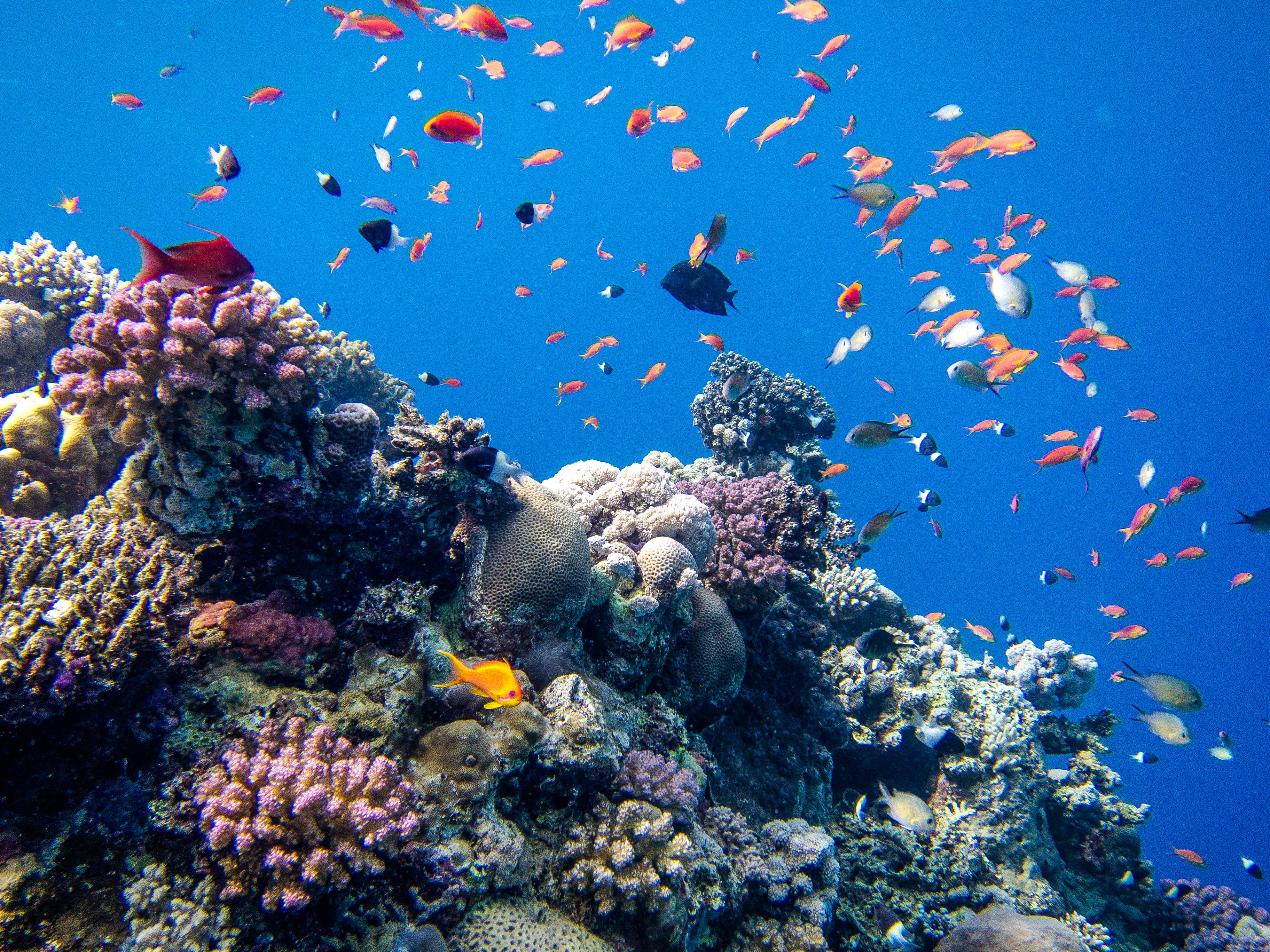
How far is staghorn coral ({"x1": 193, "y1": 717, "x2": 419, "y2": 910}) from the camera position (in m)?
2.11

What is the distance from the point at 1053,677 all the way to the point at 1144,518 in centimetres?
301

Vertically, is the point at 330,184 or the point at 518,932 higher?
the point at 330,184

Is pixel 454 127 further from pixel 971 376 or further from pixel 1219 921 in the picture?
pixel 1219 921

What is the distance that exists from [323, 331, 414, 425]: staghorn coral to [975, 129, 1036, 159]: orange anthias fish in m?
10.1

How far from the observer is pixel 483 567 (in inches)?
138

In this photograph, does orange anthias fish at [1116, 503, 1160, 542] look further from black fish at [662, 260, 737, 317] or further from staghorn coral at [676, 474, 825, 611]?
black fish at [662, 260, 737, 317]

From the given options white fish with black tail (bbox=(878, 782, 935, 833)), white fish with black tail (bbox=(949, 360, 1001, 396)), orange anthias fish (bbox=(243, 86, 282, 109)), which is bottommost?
white fish with black tail (bbox=(878, 782, 935, 833))

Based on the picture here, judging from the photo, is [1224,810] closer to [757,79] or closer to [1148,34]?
[1148,34]

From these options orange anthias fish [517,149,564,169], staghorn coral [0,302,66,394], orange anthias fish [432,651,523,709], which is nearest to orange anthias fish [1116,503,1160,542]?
orange anthias fish [432,651,523,709]

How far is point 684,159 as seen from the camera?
8406 millimetres

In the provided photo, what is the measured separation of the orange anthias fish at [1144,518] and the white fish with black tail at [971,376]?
3438 millimetres

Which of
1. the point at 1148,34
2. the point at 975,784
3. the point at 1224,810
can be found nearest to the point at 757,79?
the point at 1148,34

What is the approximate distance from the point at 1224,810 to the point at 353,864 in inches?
3352

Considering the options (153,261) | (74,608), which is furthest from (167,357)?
(74,608)
